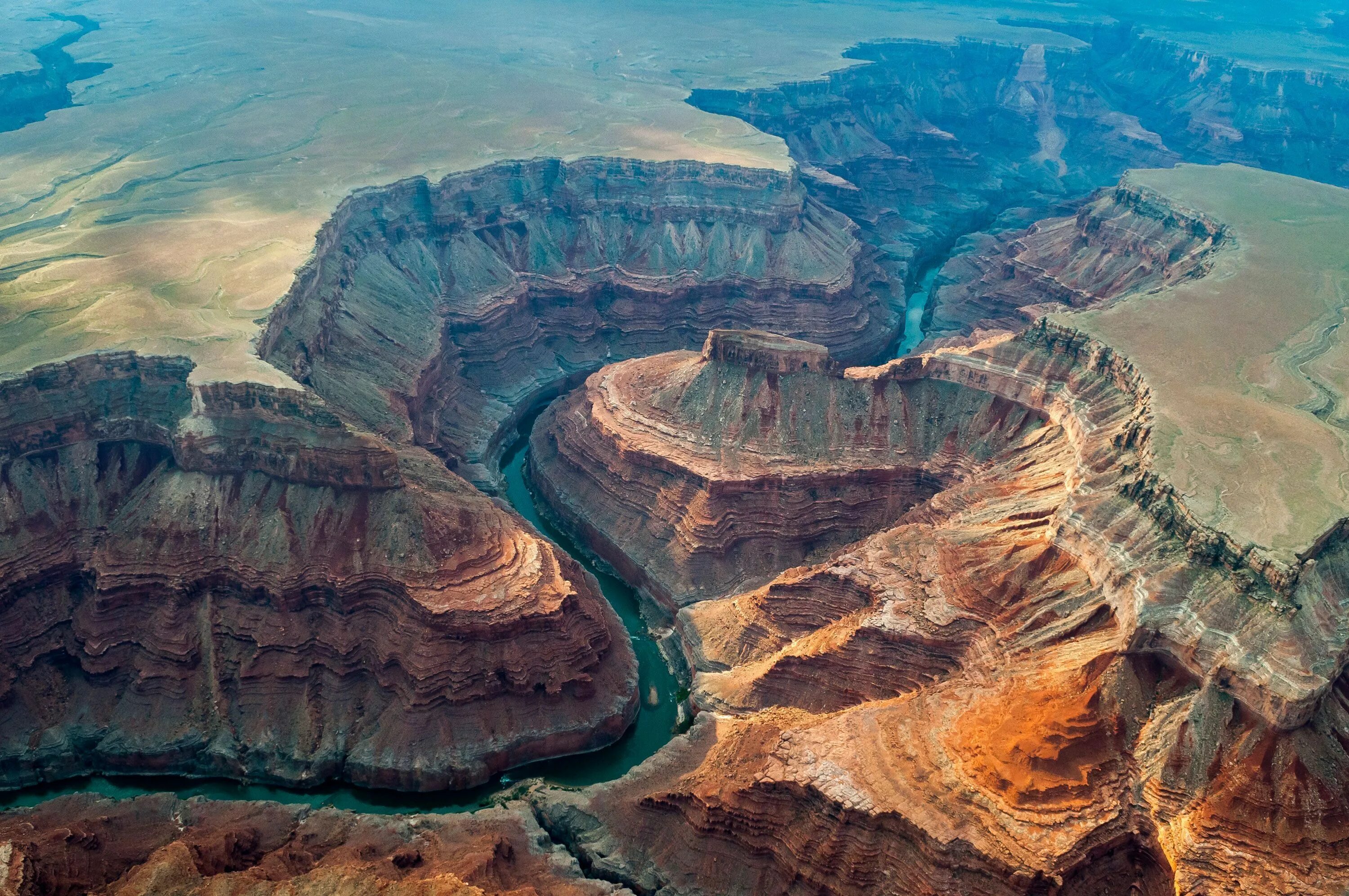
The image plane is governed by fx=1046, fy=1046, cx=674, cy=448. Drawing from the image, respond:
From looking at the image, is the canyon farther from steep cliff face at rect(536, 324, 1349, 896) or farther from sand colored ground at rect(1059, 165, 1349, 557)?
sand colored ground at rect(1059, 165, 1349, 557)

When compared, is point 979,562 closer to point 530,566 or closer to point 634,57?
point 530,566

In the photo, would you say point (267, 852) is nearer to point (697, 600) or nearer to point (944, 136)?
point (697, 600)

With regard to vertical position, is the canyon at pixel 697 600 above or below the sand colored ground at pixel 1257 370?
below

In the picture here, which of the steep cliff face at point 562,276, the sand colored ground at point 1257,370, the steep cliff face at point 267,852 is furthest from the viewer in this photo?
the steep cliff face at point 562,276

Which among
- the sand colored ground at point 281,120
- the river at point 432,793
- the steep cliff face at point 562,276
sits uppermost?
the sand colored ground at point 281,120

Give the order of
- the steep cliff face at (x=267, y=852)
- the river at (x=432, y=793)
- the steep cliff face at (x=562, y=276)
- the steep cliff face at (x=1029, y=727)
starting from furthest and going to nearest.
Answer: the steep cliff face at (x=562, y=276) < the river at (x=432, y=793) < the steep cliff face at (x=1029, y=727) < the steep cliff face at (x=267, y=852)

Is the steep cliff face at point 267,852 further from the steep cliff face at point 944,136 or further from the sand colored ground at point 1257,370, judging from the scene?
the steep cliff face at point 944,136

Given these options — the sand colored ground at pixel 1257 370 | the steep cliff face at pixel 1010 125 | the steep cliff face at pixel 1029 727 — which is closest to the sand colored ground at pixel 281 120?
the steep cliff face at pixel 1010 125

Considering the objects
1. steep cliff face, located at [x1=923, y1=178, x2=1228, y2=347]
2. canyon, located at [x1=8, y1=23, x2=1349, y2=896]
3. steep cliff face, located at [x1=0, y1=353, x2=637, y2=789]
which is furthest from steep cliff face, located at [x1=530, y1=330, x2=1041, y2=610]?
steep cliff face, located at [x1=923, y1=178, x2=1228, y2=347]
